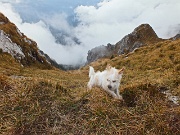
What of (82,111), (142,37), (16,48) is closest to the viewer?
(82,111)

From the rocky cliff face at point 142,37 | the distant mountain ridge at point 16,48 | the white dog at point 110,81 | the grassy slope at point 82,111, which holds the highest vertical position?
the rocky cliff face at point 142,37

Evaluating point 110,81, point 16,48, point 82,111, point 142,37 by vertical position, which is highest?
point 142,37

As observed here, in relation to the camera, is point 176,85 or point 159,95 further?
point 176,85

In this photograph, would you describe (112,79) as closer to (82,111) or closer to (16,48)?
(82,111)

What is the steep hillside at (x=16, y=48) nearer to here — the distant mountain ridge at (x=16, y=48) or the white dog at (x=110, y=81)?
the distant mountain ridge at (x=16, y=48)

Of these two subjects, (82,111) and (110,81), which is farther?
(110,81)

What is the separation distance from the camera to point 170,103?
986cm

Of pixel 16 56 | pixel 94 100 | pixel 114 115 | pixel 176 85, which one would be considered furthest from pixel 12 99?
pixel 16 56

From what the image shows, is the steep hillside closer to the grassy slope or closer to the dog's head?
the dog's head

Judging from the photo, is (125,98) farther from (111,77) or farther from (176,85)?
(176,85)

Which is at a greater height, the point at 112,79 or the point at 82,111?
the point at 112,79

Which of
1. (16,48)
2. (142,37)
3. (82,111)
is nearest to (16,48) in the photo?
(16,48)

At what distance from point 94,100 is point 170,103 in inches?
96.7

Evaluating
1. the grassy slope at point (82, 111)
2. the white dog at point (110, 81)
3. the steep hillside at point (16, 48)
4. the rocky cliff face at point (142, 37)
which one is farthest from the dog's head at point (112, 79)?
the rocky cliff face at point (142, 37)
